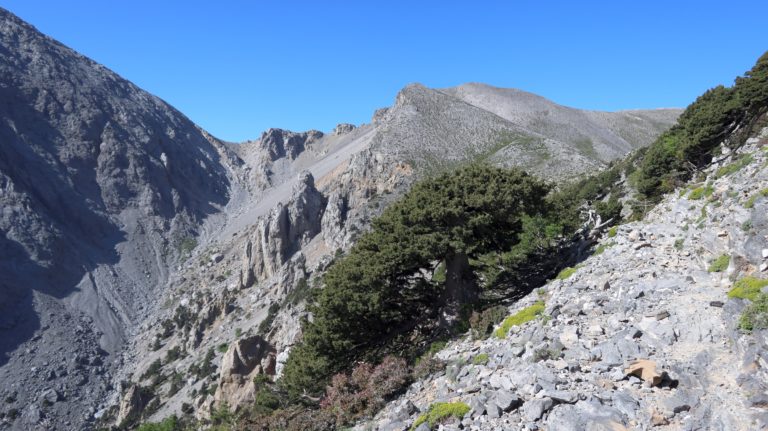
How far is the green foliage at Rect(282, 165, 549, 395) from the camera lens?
61.7ft

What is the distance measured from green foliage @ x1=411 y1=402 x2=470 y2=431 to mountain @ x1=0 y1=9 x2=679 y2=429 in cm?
2610

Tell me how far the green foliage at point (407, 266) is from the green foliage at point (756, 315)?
33.0 feet

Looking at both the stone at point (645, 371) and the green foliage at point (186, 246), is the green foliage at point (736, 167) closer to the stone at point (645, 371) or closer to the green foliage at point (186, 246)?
the stone at point (645, 371)

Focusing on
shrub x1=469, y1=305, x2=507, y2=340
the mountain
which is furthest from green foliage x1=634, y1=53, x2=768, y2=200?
the mountain

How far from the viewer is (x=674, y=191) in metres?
22.2

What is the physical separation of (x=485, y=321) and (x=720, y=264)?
22.9ft

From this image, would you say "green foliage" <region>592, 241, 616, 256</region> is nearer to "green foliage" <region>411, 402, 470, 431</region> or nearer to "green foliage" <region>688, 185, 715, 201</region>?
"green foliage" <region>688, 185, 715, 201</region>

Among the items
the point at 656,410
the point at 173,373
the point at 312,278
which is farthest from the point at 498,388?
the point at 173,373

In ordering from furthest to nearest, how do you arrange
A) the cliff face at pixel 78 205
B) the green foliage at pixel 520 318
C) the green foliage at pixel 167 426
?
1. the cliff face at pixel 78 205
2. the green foliage at pixel 167 426
3. the green foliage at pixel 520 318

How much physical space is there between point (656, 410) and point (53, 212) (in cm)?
12311

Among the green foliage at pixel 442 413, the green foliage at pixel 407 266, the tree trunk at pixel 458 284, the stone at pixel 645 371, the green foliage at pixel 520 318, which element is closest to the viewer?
the stone at pixel 645 371

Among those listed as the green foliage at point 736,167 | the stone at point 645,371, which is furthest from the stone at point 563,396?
the green foliage at point 736,167

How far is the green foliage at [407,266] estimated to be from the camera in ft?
61.7

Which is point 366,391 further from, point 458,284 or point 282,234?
point 282,234
